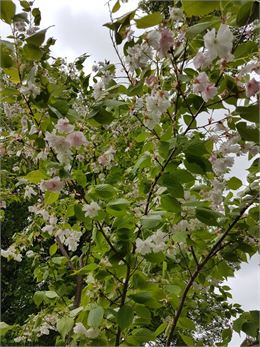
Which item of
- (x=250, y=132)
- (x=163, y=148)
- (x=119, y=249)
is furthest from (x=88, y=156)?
(x=250, y=132)

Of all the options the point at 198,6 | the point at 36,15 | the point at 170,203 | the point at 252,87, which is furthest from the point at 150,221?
the point at 36,15

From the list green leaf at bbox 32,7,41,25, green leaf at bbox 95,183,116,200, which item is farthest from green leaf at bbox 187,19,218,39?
green leaf at bbox 32,7,41,25

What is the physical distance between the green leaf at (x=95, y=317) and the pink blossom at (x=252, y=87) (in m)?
0.70

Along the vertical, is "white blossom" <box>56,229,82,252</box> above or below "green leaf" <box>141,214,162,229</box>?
above

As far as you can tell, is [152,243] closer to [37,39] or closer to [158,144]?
[158,144]

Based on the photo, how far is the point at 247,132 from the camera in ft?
3.49

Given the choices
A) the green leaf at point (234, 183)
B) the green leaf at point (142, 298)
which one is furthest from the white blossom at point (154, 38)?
the green leaf at point (142, 298)

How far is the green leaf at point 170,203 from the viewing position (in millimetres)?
1170

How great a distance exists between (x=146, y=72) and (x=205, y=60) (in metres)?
0.18

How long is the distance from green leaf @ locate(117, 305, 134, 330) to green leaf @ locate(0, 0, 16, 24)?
0.82m

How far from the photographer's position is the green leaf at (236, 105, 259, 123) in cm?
101

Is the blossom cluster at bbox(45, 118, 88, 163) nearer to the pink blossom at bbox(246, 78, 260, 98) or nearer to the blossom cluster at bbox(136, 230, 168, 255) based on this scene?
the blossom cluster at bbox(136, 230, 168, 255)

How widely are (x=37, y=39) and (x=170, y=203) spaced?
21.4 inches

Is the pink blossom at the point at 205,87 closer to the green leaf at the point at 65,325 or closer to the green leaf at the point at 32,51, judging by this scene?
the green leaf at the point at 32,51
